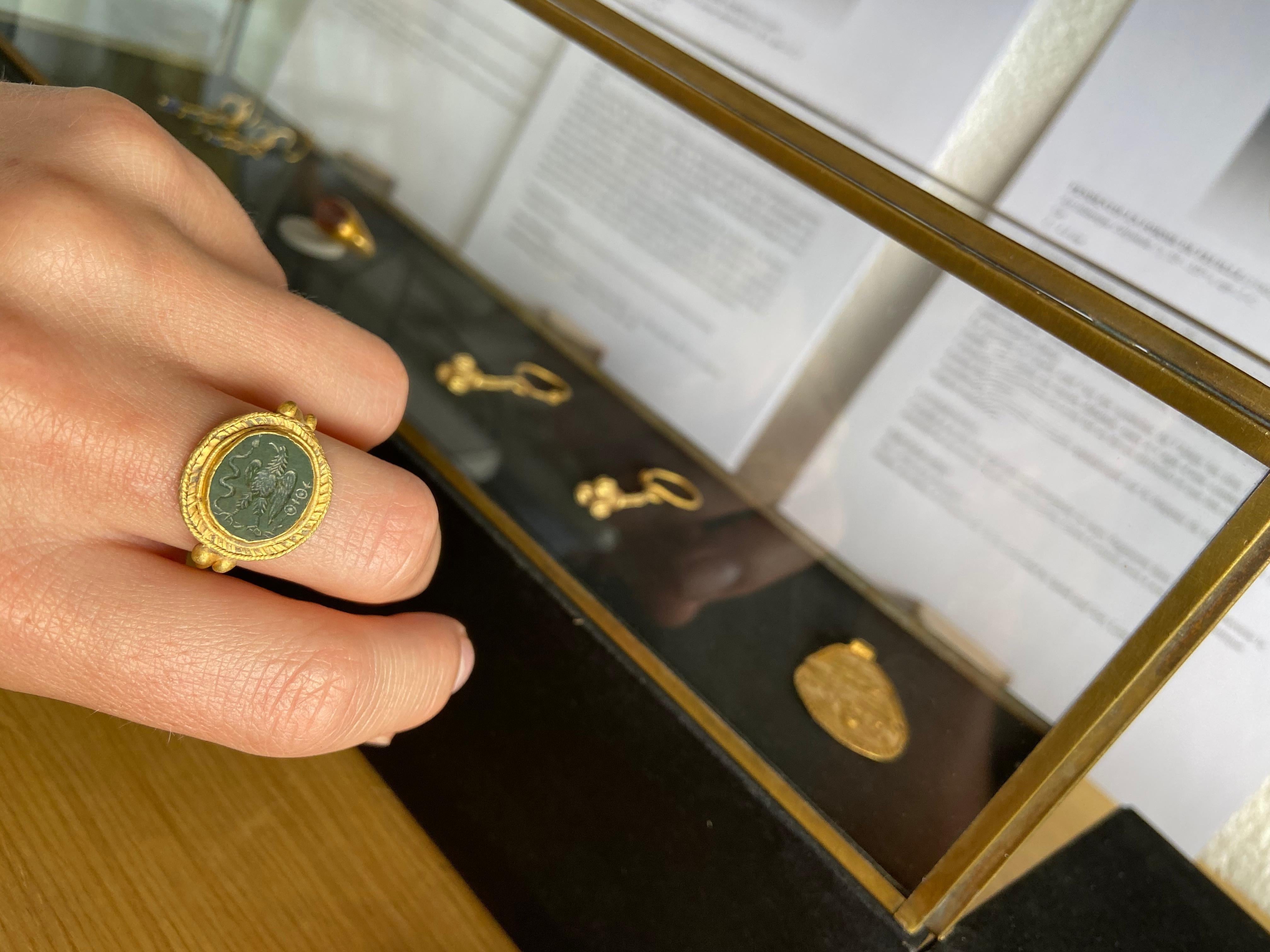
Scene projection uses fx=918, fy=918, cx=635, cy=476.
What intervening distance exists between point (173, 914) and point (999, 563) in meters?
A: 0.51

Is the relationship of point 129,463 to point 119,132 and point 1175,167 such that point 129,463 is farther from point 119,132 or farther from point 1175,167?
point 1175,167

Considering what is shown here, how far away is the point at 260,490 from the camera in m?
0.42

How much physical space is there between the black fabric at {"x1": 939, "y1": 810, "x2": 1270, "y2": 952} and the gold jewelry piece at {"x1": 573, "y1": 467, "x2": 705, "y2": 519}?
0.37 metres

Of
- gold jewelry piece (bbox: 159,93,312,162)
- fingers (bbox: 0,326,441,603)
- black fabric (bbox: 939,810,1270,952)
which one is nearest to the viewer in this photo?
fingers (bbox: 0,326,441,603)

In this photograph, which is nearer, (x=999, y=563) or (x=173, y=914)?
(x=173, y=914)

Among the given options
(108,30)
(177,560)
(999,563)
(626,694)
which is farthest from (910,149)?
(108,30)

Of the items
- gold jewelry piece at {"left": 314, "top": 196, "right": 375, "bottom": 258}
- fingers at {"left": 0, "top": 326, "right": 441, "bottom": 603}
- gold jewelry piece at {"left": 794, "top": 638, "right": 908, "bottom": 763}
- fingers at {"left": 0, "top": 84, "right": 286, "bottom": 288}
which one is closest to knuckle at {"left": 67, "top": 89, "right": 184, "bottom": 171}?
fingers at {"left": 0, "top": 84, "right": 286, "bottom": 288}

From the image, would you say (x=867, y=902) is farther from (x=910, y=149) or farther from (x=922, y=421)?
(x=910, y=149)

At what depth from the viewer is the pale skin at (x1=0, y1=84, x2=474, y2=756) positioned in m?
0.39

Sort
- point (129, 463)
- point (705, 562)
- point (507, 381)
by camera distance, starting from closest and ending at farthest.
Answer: point (129, 463), point (705, 562), point (507, 381)

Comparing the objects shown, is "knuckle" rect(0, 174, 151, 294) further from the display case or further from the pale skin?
the display case

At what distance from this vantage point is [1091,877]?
532 mm

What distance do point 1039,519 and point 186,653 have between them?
0.51 meters

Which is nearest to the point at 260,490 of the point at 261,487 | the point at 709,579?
the point at 261,487
